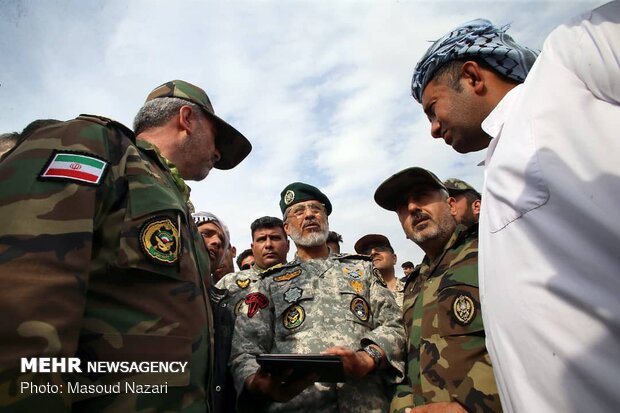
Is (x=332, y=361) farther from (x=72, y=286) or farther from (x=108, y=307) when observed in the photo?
(x=72, y=286)

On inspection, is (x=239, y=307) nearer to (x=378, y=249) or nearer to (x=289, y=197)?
(x=289, y=197)

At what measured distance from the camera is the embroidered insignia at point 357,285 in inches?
127

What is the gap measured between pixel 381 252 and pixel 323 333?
14.8ft

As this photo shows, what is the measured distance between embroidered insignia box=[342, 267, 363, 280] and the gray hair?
188 centimetres

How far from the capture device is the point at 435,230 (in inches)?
127

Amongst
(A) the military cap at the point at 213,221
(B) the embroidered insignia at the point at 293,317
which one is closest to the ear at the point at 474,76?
(B) the embroidered insignia at the point at 293,317

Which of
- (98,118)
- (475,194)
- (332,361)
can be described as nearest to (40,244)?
(98,118)

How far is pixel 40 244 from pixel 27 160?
364mm

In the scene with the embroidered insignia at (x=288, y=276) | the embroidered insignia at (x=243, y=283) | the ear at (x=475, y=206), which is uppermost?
the ear at (x=475, y=206)

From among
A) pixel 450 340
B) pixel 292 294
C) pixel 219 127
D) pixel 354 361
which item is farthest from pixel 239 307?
pixel 450 340

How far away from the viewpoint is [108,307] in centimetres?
143

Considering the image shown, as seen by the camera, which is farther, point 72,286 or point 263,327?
point 263,327

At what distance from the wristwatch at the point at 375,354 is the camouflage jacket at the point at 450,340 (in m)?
0.22

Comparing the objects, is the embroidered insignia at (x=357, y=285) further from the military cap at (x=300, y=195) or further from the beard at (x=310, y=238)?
the military cap at (x=300, y=195)
